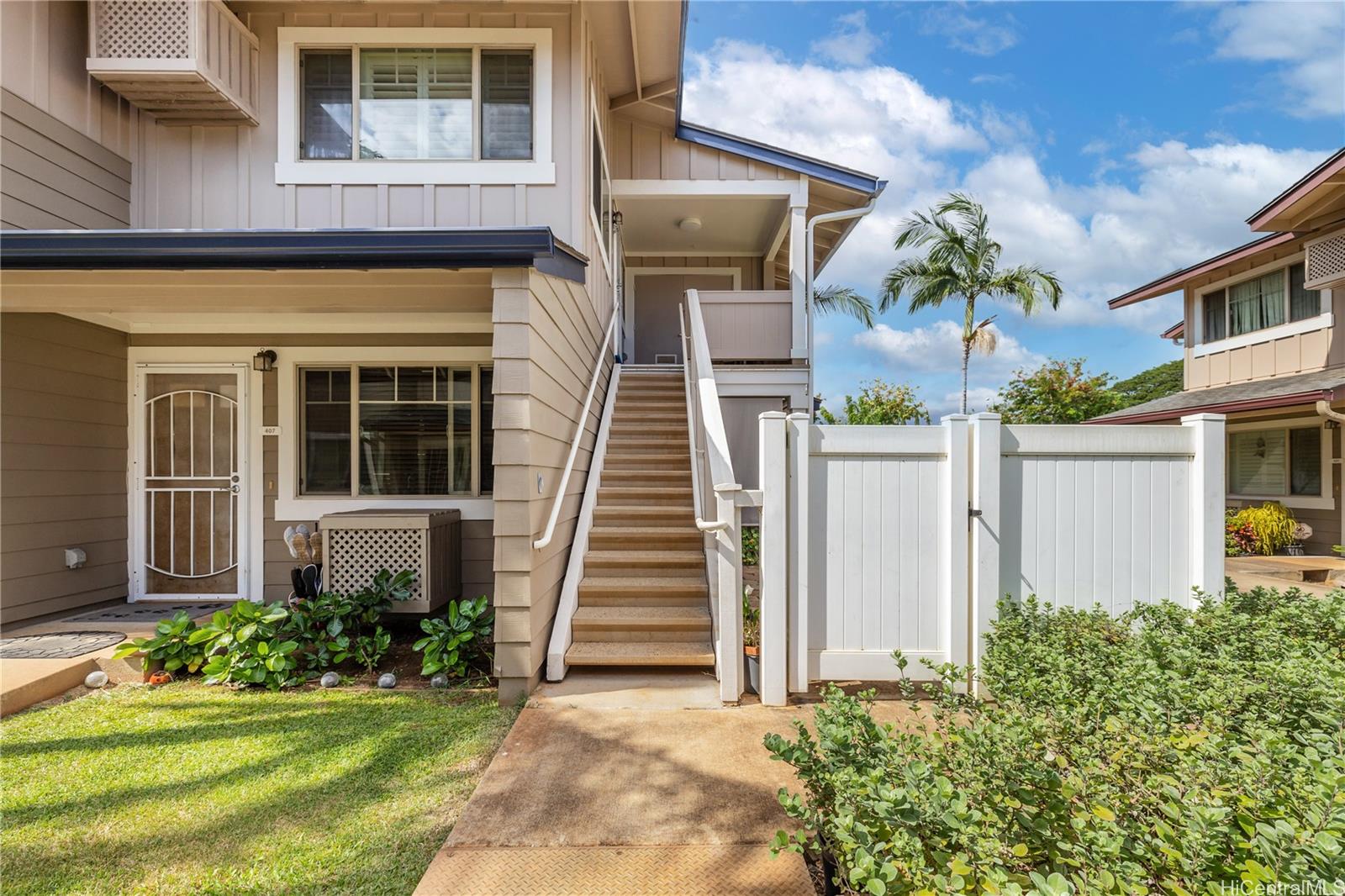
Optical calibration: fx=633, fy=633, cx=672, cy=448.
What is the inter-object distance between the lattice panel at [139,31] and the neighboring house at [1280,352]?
38.5 feet

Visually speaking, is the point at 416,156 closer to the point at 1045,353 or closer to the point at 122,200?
the point at 122,200

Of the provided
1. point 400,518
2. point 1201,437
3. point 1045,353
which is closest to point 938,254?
point 1045,353

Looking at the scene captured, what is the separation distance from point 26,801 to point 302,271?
2802 mm

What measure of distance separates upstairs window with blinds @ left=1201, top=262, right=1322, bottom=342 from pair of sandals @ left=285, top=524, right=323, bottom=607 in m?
12.9

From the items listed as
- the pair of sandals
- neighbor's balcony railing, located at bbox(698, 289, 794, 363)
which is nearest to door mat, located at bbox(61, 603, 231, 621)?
the pair of sandals

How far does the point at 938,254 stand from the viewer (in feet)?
50.1

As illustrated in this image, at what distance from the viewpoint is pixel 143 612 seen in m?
5.28

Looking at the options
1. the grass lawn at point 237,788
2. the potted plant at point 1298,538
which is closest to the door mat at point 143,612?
the grass lawn at point 237,788

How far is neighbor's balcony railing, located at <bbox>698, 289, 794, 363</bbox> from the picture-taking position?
769 cm

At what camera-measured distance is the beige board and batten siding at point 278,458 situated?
18.5 ft

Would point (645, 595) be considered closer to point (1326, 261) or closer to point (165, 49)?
point (165, 49)

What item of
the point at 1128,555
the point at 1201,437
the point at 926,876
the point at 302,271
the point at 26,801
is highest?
the point at 302,271

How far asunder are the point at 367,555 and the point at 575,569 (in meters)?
1.64

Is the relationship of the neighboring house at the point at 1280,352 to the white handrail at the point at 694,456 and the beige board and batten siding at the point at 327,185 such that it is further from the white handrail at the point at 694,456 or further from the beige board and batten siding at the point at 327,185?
the beige board and batten siding at the point at 327,185
